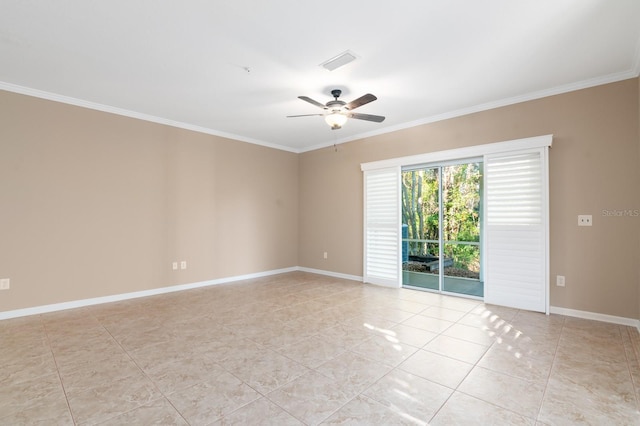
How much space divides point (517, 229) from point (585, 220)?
0.70 m

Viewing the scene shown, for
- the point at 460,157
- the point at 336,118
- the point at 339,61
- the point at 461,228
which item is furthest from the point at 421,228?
A: the point at 339,61

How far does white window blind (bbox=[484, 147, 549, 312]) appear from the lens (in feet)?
12.8

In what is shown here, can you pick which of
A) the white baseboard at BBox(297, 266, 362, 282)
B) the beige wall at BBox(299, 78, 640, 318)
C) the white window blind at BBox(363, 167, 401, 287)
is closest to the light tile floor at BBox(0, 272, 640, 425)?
the beige wall at BBox(299, 78, 640, 318)

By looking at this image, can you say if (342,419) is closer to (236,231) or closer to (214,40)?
(214,40)

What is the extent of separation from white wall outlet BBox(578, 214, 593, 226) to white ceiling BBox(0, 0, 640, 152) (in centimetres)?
158

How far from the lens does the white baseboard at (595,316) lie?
133 inches

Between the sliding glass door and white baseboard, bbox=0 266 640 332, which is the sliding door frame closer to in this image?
the sliding glass door

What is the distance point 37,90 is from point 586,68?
6.54m

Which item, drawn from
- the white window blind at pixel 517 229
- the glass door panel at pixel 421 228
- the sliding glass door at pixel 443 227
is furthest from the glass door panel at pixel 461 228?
the white window blind at pixel 517 229

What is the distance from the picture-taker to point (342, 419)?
72.9 inches

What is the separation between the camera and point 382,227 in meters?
5.52

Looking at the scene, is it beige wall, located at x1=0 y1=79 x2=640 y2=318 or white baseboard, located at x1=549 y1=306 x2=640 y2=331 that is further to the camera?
beige wall, located at x1=0 y1=79 x2=640 y2=318

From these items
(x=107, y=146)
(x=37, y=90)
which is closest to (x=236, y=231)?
(x=107, y=146)

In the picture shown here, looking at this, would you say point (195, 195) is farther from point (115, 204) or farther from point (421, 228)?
point (421, 228)
